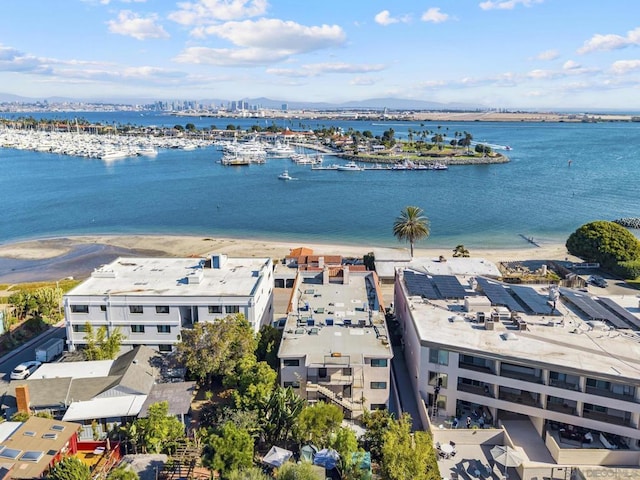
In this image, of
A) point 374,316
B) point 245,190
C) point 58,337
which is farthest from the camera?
point 245,190

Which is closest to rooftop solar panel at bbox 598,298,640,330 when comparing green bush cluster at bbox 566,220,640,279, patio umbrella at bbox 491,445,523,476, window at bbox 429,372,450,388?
A: window at bbox 429,372,450,388

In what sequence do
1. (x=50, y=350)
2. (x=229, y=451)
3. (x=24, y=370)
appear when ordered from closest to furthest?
(x=229, y=451)
(x=24, y=370)
(x=50, y=350)

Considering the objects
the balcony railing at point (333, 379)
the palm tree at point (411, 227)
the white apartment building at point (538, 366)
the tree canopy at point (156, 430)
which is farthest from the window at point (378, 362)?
the palm tree at point (411, 227)

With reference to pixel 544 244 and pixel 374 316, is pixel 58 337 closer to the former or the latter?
pixel 374 316

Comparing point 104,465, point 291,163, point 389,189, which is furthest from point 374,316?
point 291,163

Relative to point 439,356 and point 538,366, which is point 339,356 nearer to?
point 439,356

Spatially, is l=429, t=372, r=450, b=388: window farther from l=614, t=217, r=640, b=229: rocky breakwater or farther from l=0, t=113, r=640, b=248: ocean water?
l=614, t=217, r=640, b=229: rocky breakwater

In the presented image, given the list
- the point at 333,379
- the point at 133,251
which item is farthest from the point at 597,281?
the point at 133,251
